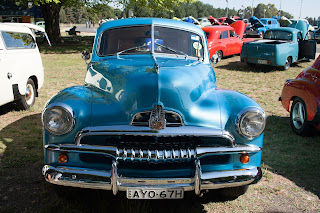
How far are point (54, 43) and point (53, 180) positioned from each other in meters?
21.3

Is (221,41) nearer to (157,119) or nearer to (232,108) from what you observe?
(232,108)

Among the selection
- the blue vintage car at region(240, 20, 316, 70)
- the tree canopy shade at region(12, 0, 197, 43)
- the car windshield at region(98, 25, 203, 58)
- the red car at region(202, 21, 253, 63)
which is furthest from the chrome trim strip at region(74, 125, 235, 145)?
the tree canopy shade at region(12, 0, 197, 43)

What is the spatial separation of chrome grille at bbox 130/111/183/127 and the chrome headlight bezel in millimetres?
571

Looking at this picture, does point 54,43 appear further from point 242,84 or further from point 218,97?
point 218,97

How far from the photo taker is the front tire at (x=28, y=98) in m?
6.96

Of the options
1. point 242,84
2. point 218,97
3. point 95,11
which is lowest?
point 242,84

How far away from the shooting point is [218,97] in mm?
3432

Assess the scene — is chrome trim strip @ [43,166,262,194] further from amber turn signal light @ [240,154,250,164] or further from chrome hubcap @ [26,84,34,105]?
chrome hubcap @ [26,84,34,105]

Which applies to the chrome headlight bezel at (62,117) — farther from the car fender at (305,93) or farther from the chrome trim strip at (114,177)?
the car fender at (305,93)

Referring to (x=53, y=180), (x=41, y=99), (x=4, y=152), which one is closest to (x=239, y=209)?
(x=53, y=180)

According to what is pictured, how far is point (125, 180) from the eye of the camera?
2.77 metres

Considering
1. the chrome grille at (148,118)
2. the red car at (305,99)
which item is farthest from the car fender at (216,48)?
the chrome grille at (148,118)

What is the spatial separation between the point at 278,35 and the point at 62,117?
476 inches

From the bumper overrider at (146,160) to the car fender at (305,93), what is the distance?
2.68 m
